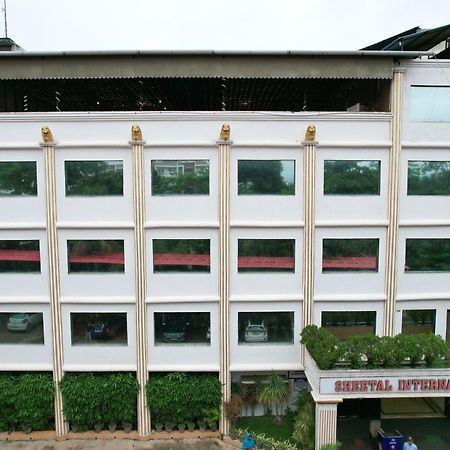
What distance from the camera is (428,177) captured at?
17141mm

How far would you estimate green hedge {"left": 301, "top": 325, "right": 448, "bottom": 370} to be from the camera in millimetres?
14977

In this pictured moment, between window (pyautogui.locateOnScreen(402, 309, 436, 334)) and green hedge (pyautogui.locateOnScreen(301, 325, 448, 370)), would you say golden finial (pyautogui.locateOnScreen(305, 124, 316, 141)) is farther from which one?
window (pyautogui.locateOnScreen(402, 309, 436, 334))

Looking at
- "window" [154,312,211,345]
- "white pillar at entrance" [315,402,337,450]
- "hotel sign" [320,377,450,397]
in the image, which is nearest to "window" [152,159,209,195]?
"window" [154,312,211,345]

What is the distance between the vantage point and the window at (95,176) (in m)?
16.9

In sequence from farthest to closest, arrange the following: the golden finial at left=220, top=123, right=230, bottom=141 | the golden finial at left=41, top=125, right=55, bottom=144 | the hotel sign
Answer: the golden finial at left=41, top=125, right=55, bottom=144
the golden finial at left=220, top=123, right=230, bottom=141
the hotel sign

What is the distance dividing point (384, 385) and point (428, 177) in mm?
8398

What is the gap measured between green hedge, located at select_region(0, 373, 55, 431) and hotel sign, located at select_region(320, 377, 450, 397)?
11.2 meters

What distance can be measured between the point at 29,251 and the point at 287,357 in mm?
11556

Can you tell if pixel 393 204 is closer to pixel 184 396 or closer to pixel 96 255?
pixel 184 396

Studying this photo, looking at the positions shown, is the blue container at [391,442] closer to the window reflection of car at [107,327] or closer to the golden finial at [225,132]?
the window reflection of car at [107,327]

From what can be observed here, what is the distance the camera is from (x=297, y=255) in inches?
678

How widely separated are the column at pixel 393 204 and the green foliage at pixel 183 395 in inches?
303

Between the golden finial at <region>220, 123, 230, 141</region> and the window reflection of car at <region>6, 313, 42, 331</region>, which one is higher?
the golden finial at <region>220, 123, 230, 141</region>

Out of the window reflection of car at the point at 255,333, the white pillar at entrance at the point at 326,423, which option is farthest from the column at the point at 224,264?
the white pillar at entrance at the point at 326,423
